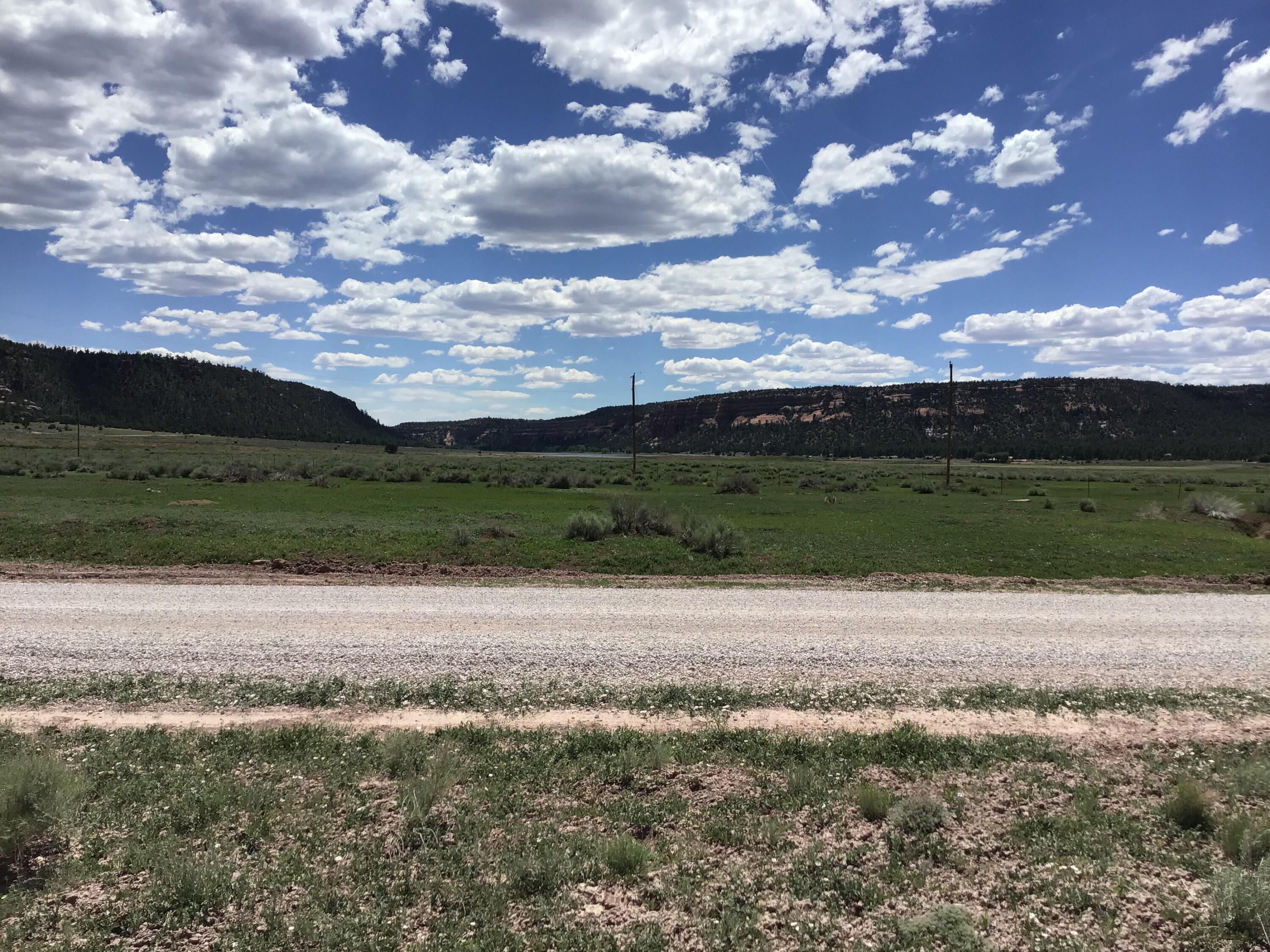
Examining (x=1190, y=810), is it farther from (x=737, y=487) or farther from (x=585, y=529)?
(x=737, y=487)

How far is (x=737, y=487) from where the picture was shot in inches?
1891

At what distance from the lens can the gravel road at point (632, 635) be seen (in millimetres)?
9078

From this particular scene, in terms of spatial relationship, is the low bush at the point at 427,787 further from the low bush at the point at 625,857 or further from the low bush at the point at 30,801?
the low bush at the point at 30,801

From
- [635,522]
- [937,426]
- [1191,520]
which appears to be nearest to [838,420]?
[937,426]

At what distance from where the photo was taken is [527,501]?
3919cm

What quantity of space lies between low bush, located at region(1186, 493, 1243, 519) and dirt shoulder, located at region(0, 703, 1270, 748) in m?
31.0

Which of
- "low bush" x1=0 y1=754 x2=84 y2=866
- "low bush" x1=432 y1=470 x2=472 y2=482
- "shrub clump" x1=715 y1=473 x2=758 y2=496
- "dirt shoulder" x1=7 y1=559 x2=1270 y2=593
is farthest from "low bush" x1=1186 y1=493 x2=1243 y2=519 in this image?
"low bush" x1=432 y1=470 x2=472 y2=482

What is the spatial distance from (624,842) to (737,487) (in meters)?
43.7

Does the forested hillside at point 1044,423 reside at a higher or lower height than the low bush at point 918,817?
higher

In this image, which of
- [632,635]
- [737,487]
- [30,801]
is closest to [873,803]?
[632,635]

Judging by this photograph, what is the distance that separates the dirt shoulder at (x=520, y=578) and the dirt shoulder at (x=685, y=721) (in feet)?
26.0

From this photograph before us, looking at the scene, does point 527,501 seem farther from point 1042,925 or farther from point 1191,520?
point 1042,925

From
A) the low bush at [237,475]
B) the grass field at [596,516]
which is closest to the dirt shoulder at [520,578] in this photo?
the grass field at [596,516]

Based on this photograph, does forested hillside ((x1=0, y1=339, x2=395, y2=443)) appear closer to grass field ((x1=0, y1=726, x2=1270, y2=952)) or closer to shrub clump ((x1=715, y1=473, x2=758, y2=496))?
shrub clump ((x1=715, y1=473, x2=758, y2=496))
